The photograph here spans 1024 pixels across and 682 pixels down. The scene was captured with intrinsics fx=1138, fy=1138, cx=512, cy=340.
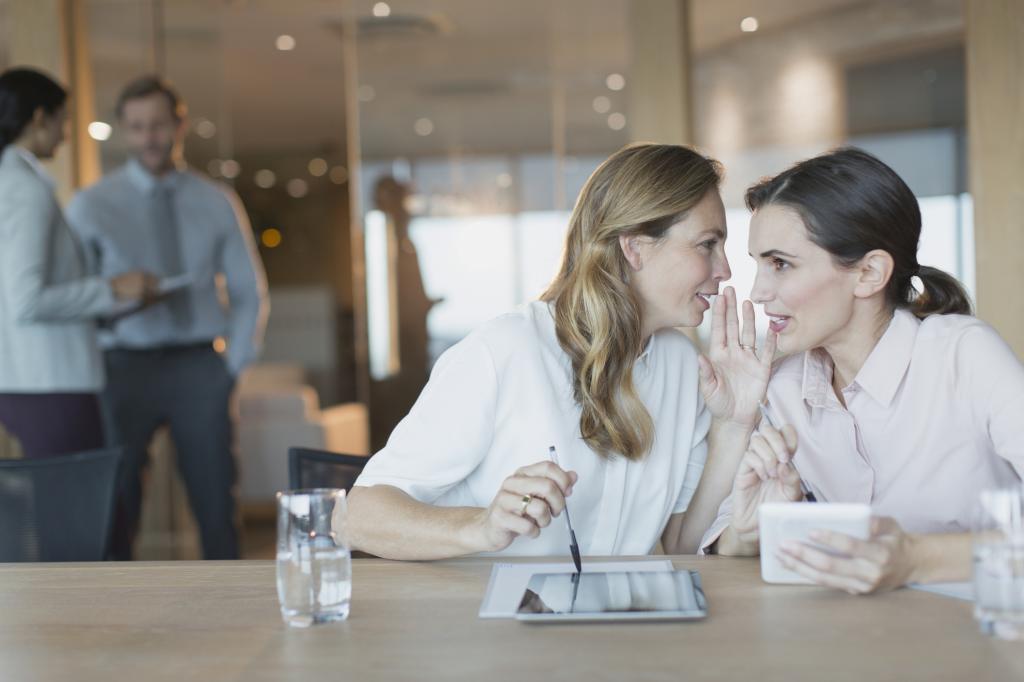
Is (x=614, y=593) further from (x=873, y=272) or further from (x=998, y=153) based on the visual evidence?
(x=998, y=153)

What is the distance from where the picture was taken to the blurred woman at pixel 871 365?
71.0 inches

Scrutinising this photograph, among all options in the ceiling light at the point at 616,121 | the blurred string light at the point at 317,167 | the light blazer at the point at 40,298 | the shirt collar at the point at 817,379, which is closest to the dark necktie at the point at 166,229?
the light blazer at the point at 40,298

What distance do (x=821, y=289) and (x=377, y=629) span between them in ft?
3.50

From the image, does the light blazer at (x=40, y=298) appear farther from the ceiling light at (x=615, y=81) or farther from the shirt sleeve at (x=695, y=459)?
the ceiling light at (x=615, y=81)

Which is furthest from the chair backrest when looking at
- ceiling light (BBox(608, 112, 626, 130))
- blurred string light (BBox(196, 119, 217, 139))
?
blurred string light (BBox(196, 119, 217, 139))

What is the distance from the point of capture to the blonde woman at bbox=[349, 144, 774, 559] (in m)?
1.84

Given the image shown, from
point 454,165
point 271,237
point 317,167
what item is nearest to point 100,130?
point 454,165

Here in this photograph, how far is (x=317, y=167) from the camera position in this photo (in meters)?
11.1

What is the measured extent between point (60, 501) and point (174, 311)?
1745 millimetres

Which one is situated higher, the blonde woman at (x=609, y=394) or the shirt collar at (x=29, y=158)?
the shirt collar at (x=29, y=158)

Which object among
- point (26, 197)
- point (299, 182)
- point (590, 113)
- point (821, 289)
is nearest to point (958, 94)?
point (590, 113)

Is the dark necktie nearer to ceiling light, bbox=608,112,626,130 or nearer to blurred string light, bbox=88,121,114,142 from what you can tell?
blurred string light, bbox=88,121,114,142

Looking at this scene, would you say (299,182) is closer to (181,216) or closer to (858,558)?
(181,216)

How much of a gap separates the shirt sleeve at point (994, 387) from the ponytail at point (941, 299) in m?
0.15
